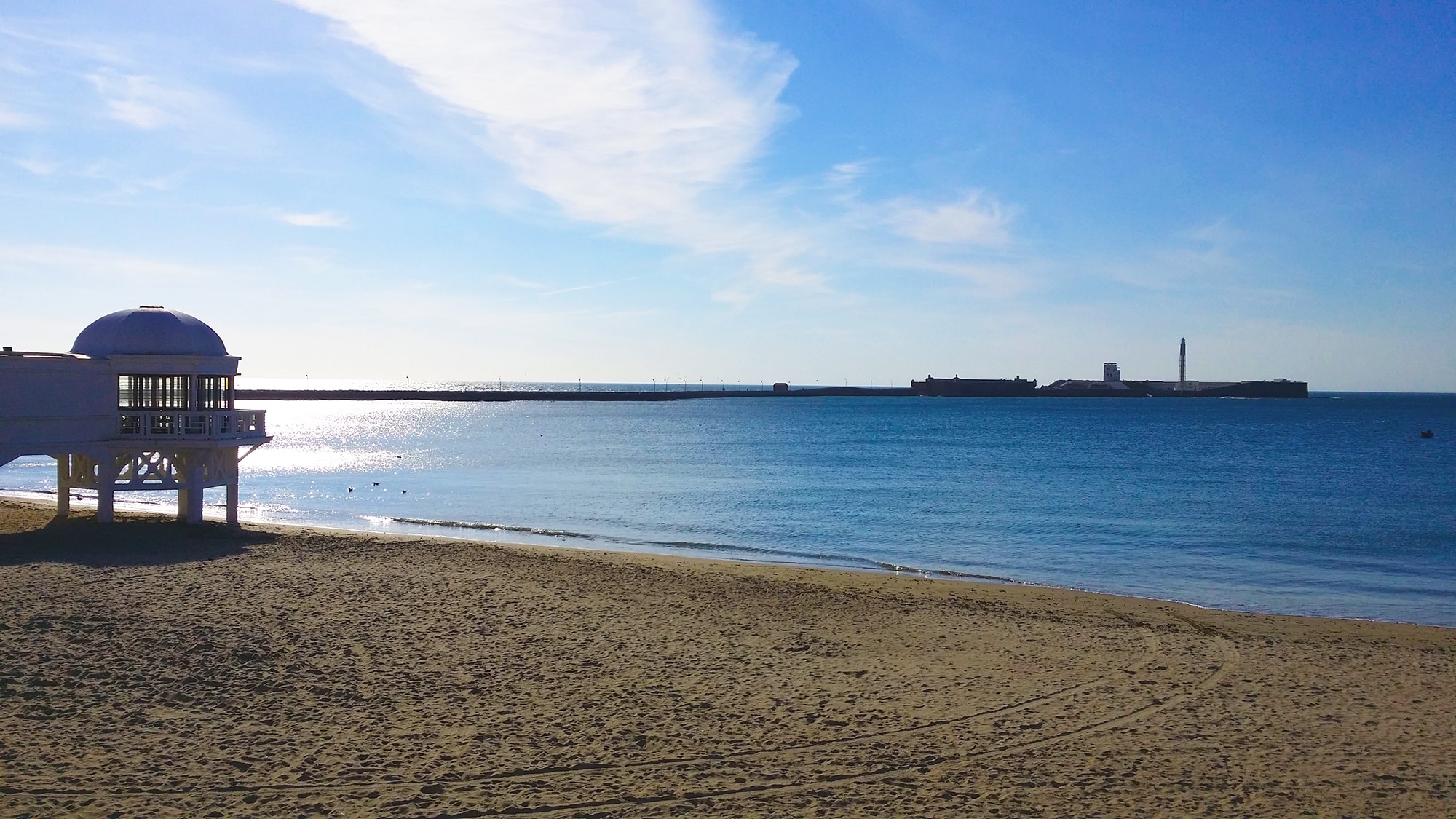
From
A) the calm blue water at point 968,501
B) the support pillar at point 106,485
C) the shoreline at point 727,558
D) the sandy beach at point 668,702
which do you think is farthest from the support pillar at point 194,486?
the calm blue water at point 968,501

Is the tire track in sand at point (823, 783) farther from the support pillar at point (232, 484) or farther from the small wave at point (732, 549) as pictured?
the support pillar at point (232, 484)

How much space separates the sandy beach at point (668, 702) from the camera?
866 centimetres

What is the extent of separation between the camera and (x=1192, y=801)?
8.75m

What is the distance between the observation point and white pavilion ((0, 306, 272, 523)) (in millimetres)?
20969

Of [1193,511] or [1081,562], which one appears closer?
[1081,562]

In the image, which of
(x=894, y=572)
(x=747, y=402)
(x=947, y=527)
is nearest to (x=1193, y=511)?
(x=947, y=527)

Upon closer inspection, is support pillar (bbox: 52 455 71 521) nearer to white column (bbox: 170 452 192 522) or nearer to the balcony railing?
the balcony railing

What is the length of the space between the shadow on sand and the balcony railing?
2178 mm

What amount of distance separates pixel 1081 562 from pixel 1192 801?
17.4 metres

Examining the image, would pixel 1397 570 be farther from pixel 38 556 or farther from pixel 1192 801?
pixel 38 556

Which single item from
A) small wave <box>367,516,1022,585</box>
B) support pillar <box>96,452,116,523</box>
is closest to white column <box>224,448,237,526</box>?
support pillar <box>96,452,116,523</box>

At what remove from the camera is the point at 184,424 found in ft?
75.0

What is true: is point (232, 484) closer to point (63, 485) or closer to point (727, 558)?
point (63, 485)

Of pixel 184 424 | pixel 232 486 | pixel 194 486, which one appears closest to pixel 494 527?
pixel 232 486
